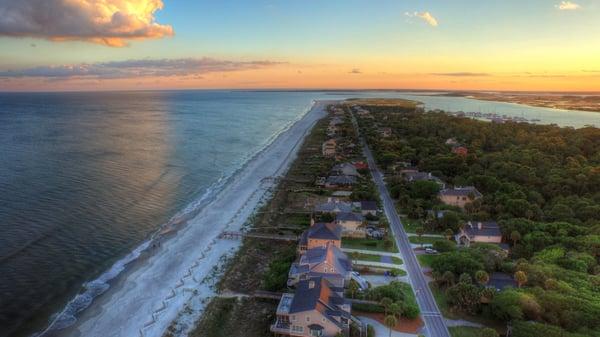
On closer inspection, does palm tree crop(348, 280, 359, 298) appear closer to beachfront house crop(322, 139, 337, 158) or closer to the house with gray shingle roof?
the house with gray shingle roof

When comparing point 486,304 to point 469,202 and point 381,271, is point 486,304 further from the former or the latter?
point 469,202

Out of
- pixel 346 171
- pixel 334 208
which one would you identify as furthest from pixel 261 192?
pixel 334 208

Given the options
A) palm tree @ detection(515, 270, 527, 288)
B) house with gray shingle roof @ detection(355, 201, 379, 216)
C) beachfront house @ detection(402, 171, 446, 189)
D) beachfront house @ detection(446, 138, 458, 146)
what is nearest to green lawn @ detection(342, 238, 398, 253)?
house with gray shingle roof @ detection(355, 201, 379, 216)

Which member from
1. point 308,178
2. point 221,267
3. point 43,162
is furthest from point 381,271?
point 43,162

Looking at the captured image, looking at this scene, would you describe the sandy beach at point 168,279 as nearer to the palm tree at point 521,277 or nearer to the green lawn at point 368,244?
the green lawn at point 368,244

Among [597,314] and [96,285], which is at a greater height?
[597,314]

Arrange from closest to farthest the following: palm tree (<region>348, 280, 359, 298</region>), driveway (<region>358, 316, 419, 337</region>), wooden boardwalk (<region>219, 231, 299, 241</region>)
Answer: driveway (<region>358, 316, 419, 337</region>) < palm tree (<region>348, 280, 359, 298</region>) < wooden boardwalk (<region>219, 231, 299, 241</region>)

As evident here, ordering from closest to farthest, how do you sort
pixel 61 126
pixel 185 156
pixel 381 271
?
pixel 381 271 < pixel 185 156 < pixel 61 126
